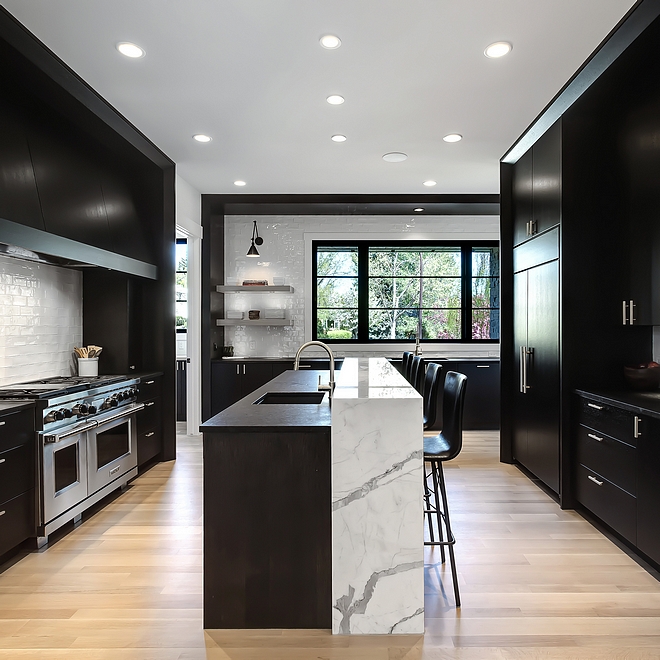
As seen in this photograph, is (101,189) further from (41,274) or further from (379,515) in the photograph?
(379,515)

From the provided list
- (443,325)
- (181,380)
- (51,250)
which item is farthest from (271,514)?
(443,325)

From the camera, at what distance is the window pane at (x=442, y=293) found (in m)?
7.40

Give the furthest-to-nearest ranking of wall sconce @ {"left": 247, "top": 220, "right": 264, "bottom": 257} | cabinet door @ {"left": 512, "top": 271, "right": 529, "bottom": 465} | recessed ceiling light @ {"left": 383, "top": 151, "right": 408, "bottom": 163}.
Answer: wall sconce @ {"left": 247, "top": 220, "right": 264, "bottom": 257}
recessed ceiling light @ {"left": 383, "top": 151, "right": 408, "bottom": 163}
cabinet door @ {"left": 512, "top": 271, "right": 529, "bottom": 465}

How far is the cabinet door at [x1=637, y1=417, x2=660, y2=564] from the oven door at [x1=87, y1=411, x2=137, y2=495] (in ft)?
10.6

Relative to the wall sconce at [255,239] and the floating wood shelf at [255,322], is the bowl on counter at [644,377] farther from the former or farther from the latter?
the wall sconce at [255,239]

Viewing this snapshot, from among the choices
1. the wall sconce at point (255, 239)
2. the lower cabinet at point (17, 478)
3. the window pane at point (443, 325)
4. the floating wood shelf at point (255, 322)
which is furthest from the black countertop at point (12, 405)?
the window pane at point (443, 325)

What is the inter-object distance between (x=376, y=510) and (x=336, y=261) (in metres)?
5.49

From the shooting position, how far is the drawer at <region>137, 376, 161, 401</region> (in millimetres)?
4562

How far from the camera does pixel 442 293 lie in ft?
24.3

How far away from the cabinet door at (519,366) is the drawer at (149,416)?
3.14 meters

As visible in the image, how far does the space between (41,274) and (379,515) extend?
3.17 m

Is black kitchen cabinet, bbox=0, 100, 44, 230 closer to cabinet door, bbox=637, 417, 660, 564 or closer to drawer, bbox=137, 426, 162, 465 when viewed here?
drawer, bbox=137, 426, 162, 465

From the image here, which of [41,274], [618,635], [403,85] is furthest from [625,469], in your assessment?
[41,274]

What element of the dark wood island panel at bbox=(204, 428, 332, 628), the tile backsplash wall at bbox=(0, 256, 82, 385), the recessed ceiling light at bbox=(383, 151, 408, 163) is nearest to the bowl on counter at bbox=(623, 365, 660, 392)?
the dark wood island panel at bbox=(204, 428, 332, 628)
